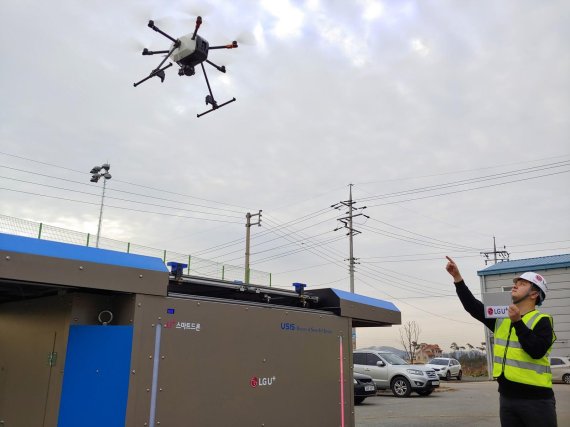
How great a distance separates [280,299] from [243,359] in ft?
3.42

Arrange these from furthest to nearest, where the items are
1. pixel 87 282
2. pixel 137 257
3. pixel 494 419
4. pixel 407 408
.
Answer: pixel 407 408
pixel 494 419
pixel 137 257
pixel 87 282

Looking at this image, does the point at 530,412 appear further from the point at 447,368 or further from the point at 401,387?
the point at 447,368

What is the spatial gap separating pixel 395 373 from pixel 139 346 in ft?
49.4

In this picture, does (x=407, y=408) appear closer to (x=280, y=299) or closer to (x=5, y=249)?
Result: (x=280, y=299)

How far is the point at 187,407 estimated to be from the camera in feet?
14.1

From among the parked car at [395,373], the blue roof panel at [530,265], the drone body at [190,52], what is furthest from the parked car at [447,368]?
the drone body at [190,52]

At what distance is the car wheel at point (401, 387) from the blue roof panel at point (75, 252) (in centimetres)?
1491

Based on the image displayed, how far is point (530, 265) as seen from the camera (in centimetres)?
2678

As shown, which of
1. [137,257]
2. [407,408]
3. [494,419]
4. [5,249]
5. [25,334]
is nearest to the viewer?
[5,249]

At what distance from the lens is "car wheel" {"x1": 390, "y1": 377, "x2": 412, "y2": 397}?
17.4m

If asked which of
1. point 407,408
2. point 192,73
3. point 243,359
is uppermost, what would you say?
point 192,73

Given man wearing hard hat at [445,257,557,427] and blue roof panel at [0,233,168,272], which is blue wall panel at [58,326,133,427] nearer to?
blue roof panel at [0,233,168,272]

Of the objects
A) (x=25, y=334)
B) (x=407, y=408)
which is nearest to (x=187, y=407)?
(x=25, y=334)

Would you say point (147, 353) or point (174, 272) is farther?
point (174, 272)
